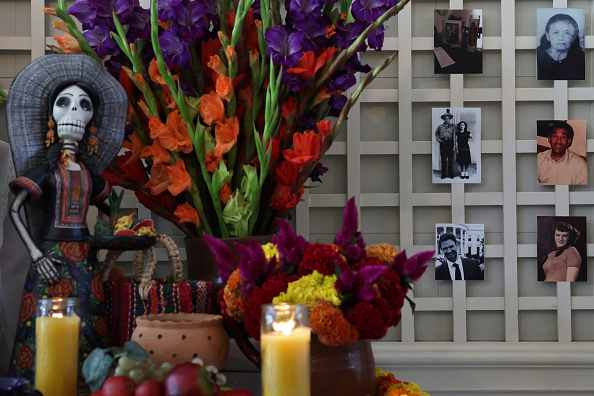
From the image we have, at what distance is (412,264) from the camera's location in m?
0.65

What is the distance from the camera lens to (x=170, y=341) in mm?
639

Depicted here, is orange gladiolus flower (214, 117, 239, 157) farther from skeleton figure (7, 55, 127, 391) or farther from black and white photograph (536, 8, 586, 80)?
black and white photograph (536, 8, 586, 80)

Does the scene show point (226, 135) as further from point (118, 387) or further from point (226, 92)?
point (118, 387)

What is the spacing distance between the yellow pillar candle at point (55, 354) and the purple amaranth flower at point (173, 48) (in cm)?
39

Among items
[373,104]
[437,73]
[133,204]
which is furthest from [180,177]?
[437,73]

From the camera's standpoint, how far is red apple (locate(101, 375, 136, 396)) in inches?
20.9

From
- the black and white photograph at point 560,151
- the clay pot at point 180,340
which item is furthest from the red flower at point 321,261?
the black and white photograph at point 560,151

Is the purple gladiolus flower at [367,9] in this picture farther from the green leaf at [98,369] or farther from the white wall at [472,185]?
the green leaf at [98,369]

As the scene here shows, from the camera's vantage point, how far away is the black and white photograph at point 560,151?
116cm

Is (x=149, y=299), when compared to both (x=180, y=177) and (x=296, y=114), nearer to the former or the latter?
(x=180, y=177)

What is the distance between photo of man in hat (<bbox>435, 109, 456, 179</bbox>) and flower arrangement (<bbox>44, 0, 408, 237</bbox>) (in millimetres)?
296

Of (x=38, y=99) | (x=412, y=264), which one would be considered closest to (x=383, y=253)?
(x=412, y=264)

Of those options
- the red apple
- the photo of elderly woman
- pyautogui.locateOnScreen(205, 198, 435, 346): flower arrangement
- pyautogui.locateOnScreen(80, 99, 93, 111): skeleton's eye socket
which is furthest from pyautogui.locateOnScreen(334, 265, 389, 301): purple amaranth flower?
the photo of elderly woman

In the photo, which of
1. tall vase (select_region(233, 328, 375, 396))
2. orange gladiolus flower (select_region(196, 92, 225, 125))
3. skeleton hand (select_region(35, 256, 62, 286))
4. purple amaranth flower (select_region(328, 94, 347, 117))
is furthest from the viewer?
purple amaranth flower (select_region(328, 94, 347, 117))
